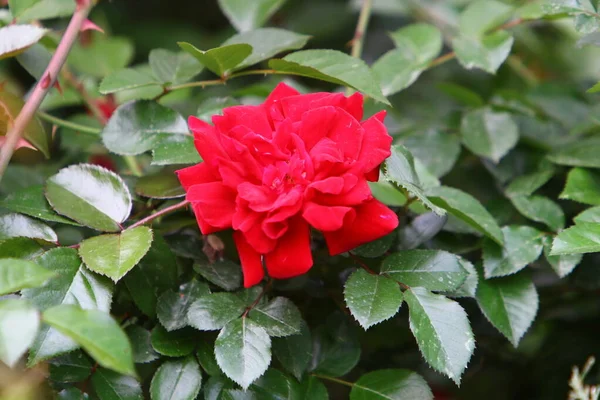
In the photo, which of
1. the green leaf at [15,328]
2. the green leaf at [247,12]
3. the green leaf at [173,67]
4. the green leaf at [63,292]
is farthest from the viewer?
the green leaf at [247,12]

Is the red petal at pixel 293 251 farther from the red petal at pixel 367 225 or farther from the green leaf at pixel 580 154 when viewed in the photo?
the green leaf at pixel 580 154

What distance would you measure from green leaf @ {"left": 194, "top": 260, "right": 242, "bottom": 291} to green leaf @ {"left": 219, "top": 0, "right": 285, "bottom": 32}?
1.32 ft

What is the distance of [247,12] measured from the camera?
3.06ft

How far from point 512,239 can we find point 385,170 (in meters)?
0.22

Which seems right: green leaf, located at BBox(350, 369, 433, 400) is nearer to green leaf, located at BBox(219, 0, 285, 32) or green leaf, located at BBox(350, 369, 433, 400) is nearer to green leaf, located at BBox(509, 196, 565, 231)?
green leaf, located at BBox(509, 196, 565, 231)

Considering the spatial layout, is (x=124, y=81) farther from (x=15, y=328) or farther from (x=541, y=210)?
(x=541, y=210)

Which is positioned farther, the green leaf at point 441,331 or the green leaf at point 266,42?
the green leaf at point 266,42

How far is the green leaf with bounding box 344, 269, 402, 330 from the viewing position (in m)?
0.55

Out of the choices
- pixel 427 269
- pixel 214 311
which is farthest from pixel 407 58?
pixel 214 311

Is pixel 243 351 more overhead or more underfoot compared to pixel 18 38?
more underfoot

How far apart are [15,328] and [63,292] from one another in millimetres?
126

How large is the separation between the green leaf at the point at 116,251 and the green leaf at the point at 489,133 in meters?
0.45

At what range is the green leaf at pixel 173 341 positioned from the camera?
60cm

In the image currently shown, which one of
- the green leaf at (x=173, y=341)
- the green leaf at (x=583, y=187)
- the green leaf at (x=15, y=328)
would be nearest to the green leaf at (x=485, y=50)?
the green leaf at (x=583, y=187)
